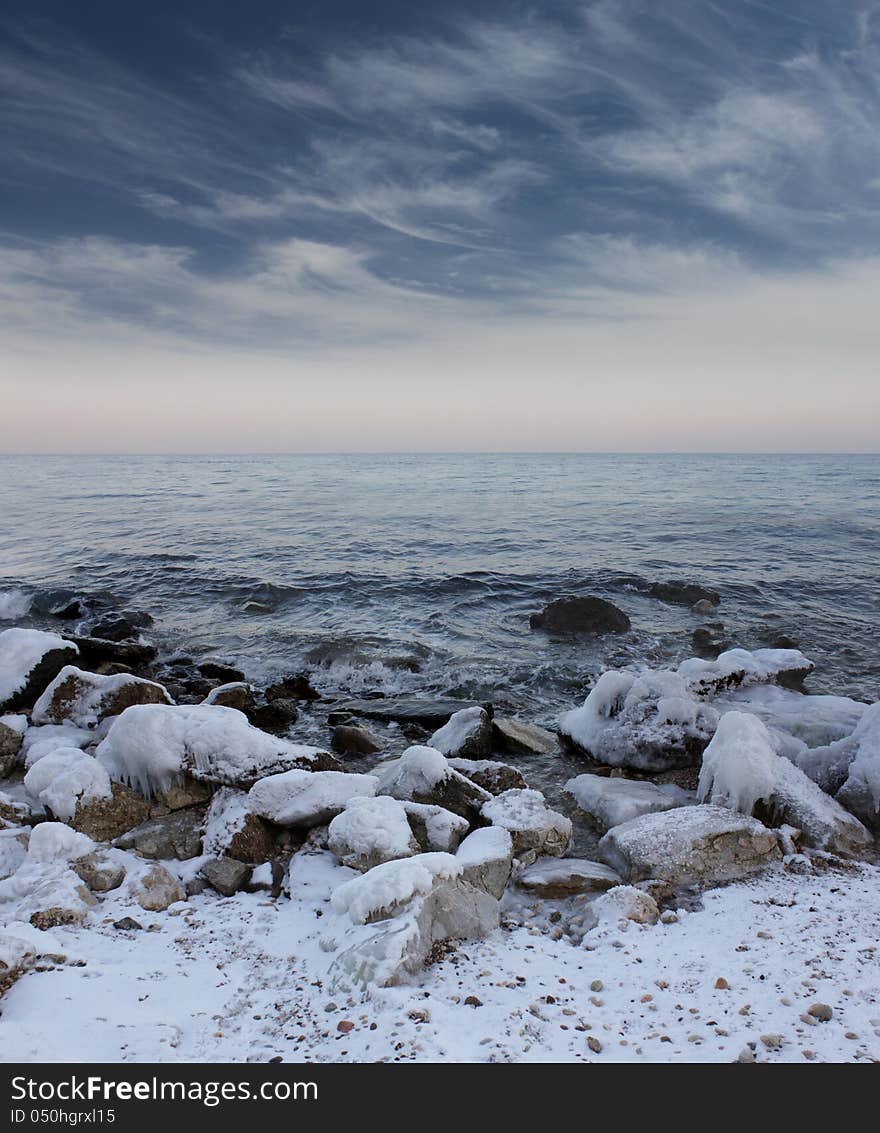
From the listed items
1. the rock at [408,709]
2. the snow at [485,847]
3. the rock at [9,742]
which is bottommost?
the rock at [408,709]

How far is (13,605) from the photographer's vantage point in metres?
18.3

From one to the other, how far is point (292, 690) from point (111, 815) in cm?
561

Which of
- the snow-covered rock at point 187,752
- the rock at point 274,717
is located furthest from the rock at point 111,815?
the rock at point 274,717

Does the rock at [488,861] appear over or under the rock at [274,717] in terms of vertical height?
over

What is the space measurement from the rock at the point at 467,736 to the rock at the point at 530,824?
2259 mm

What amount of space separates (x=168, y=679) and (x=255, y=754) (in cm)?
678

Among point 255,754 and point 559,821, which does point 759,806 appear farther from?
point 255,754

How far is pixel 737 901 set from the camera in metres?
5.20

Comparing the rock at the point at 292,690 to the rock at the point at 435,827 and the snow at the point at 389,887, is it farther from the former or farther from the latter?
the snow at the point at 389,887

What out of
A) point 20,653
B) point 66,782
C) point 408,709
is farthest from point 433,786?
point 20,653

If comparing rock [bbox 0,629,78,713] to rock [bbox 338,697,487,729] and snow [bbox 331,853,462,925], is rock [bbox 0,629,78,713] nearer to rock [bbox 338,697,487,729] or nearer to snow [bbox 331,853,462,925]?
rock [bbox 338,697,487,729]

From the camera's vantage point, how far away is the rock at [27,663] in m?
10.4

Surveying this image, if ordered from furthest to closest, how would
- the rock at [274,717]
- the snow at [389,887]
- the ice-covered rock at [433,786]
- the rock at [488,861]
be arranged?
1. the rock at [274,717]
2. the ice-covered rock at [433,786]
3. the rock at [488,861]
4. the snow at [389,887]
